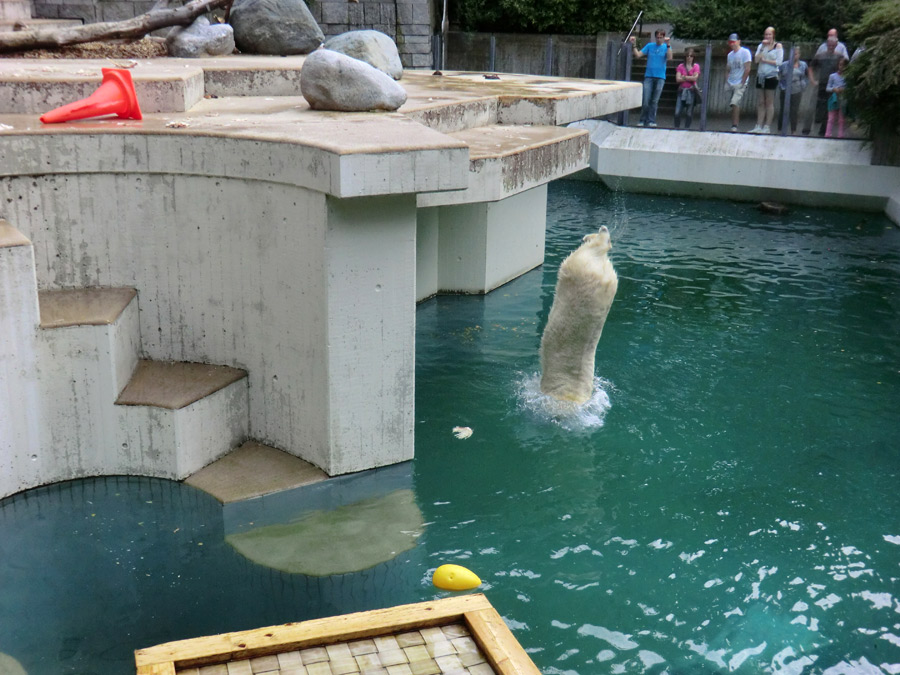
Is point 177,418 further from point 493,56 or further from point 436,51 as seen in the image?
point 493,56

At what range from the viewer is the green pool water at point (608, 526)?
18.2 feet

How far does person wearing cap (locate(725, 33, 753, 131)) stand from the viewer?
18.4 meters

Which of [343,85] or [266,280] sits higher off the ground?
[343,85]

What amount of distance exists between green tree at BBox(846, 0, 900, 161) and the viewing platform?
1114 cm

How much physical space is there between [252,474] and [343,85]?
362cm

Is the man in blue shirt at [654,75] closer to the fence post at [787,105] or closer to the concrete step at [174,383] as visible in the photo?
the fence post at [787,105]

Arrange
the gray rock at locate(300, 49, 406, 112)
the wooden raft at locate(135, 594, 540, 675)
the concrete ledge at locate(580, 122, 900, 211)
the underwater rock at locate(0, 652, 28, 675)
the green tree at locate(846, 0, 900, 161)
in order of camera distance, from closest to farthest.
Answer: the wooden raft at locate(135, 594, 540, 675), the underwater rock at locate(0, 652, 28, 675), the gray rock at locate(300, 49, 406, 112), the green tree at locate(846, 0, 900, 161), the concrete ledge at locate(580, 122, 900, 211)

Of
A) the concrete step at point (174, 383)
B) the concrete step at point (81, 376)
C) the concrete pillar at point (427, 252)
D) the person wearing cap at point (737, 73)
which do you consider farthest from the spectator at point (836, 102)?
the concrete step at point (81, 376)

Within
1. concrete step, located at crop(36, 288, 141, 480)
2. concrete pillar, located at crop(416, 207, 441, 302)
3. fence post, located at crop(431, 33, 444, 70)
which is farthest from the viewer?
fence post, located at crop(431, 33, 444, 70)

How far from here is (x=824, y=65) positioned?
1788 centimetres

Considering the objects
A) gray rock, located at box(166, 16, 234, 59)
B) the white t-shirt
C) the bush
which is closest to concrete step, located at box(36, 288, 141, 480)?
gray rock, located at box(166, 16, 234, 59)

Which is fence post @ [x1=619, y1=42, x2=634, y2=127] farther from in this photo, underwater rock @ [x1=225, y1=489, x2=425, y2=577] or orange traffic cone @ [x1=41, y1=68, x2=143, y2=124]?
underwater rock @ [x1=225, y1=489, x2=425, y2=577]

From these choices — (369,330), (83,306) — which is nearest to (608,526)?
(369,330)

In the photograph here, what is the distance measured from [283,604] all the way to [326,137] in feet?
10.4
